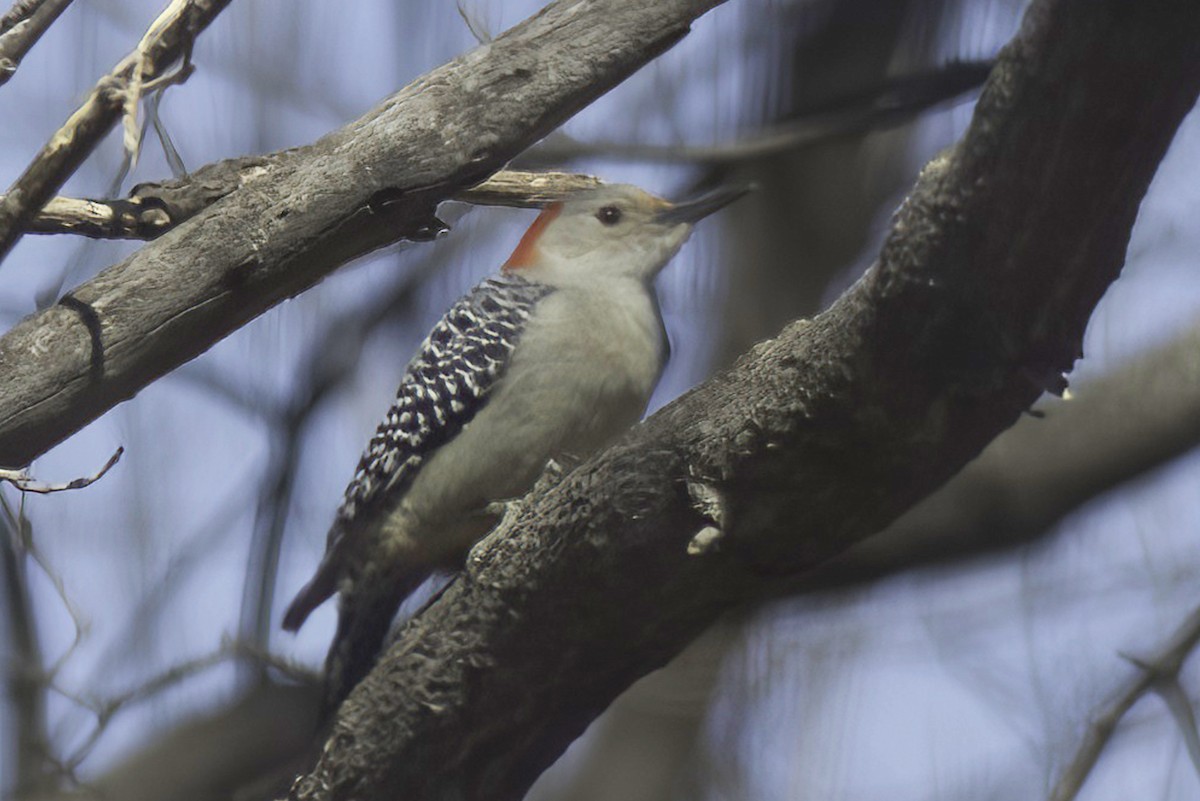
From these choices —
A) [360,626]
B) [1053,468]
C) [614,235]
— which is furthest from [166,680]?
[1053,468]

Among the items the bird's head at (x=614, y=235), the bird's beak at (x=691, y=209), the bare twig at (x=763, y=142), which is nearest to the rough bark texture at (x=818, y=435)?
the bird's head at (x=614, y=235)

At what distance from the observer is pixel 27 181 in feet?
8.38

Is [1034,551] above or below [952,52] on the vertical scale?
below

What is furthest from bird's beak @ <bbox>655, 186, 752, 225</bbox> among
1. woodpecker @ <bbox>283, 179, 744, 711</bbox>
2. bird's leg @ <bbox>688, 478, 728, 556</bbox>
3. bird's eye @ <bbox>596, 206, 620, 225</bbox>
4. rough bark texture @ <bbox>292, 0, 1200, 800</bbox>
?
bird's leg @ <bbox>688, 478, 728, 556</bbox>

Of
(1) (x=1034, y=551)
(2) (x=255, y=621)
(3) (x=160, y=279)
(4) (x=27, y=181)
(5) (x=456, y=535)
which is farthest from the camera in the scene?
(2) (x=255, y=621)

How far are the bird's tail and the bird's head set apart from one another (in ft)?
4.00

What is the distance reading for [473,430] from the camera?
442 centimetres

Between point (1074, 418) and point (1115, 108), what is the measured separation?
3142 mm

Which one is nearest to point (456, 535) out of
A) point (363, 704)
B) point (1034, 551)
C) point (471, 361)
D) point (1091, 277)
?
point (471, 361)

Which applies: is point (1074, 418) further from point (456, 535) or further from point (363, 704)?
point (363, 704)

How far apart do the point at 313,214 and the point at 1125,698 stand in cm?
242

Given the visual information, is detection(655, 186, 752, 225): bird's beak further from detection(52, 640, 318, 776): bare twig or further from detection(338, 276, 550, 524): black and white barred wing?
detection(52, 640, 318, 776): bare twig


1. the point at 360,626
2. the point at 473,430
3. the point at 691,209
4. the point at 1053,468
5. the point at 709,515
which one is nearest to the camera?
the point at 709,515

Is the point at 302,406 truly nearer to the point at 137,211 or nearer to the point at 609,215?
the point at 609,215
